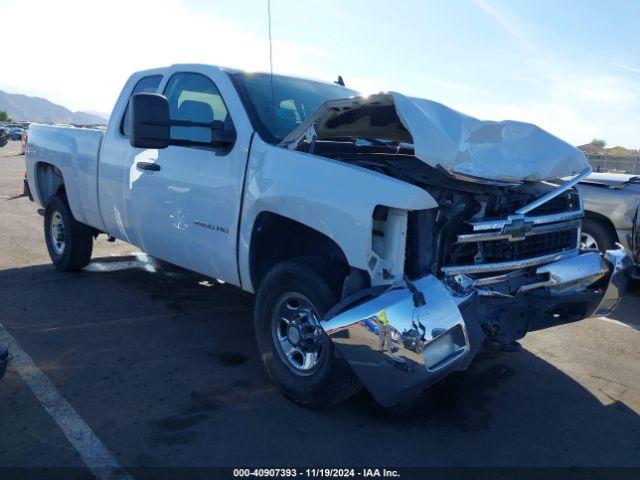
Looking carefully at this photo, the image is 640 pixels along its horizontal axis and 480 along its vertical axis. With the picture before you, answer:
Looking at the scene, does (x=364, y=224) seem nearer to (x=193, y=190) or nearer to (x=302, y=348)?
(x=302, y=348)

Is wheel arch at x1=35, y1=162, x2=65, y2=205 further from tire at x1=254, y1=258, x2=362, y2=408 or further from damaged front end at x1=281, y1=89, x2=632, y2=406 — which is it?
tire at x1=254, y1=258, x2=362, y2=408

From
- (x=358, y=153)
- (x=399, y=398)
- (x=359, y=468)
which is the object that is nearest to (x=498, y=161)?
(x=358, y=153)

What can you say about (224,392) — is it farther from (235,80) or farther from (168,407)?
(235,80)

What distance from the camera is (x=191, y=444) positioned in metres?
3.17

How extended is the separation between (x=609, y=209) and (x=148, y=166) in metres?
4.97

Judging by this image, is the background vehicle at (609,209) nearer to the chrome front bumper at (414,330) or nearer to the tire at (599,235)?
the tire at (599,235)

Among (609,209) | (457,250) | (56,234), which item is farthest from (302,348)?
(609,209)

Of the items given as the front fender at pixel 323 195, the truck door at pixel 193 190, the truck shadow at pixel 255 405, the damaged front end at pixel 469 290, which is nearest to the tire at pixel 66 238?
the truck shadow at pixel 255 405

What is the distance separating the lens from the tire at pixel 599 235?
6598 mm

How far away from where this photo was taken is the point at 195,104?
15.3ft

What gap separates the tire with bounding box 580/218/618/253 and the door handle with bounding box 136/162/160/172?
464cm

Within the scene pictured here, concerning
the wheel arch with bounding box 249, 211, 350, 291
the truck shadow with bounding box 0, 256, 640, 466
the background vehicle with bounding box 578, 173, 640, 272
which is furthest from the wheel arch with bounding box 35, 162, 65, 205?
the background vehicle with bounding box 578, 173, 640, 272

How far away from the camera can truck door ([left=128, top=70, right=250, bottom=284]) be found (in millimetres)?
4070

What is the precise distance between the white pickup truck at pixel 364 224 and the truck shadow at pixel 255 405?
324mm
